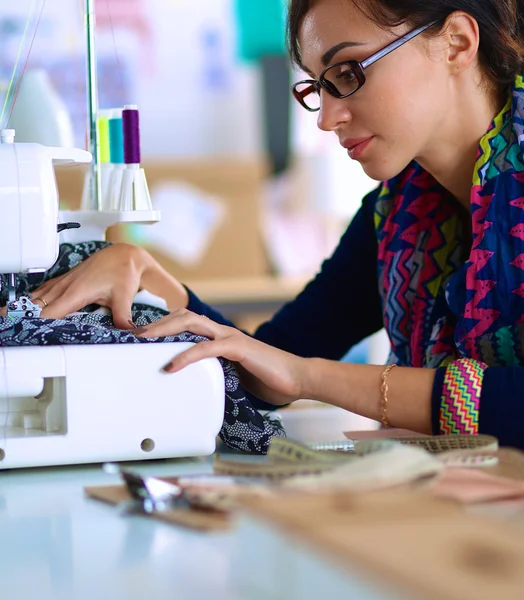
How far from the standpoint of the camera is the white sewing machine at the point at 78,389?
3.71 ft

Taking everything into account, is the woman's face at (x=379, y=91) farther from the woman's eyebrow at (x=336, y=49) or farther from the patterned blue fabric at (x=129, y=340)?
the patterned blue fabric at (x=129, y=340)

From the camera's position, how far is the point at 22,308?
4.00 ft

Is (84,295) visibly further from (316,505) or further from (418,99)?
(316,505)

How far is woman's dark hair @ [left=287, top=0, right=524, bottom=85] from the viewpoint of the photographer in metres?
1.35

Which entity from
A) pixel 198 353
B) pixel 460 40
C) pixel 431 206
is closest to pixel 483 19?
pixel 460 40

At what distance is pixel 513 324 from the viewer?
1341mm

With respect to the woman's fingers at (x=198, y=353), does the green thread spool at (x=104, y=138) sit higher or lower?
higher

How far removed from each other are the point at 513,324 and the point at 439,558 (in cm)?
89

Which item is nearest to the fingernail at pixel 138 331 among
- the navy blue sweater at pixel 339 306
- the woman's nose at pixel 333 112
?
the woman's nose at pixel 333 112

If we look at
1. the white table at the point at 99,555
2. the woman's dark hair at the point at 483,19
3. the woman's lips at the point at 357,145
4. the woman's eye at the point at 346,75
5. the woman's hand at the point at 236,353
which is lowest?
the white table at the point at 99,555

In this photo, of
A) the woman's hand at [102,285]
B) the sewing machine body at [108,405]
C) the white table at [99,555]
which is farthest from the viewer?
the woman's hand at [102,285]

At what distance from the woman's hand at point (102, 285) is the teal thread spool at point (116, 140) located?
139 millimetres

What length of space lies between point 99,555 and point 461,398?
540mm

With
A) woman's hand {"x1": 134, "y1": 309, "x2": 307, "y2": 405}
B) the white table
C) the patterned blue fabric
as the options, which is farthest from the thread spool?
the white table
